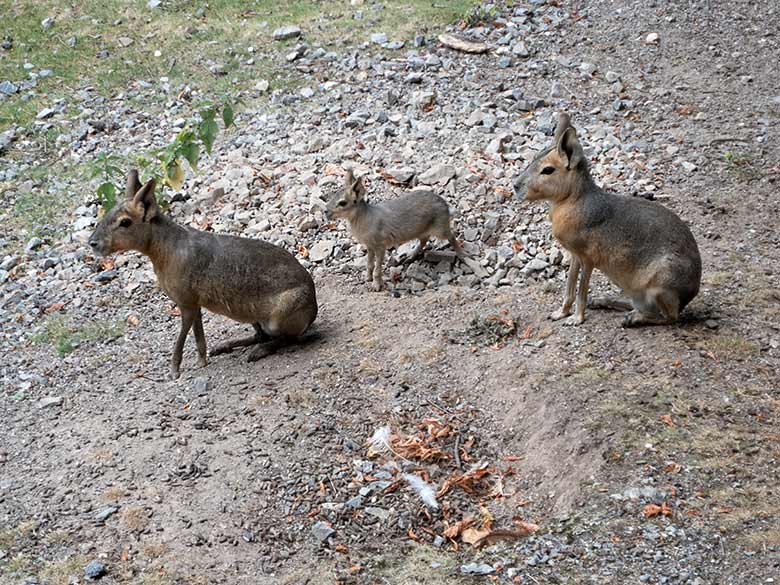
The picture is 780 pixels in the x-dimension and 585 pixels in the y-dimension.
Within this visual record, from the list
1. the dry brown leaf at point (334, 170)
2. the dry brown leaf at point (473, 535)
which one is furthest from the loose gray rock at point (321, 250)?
the dry brown leaf at point (473, 535)

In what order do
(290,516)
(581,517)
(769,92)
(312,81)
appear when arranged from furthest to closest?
(312,81)
(769,92)
(290,516)
(581,517)

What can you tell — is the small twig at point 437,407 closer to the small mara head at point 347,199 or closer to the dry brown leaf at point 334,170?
the small mara head at point 347,199

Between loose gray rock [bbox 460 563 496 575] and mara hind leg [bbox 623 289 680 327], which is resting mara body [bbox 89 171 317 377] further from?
loose gray rock [bbox 460 563 496 575]

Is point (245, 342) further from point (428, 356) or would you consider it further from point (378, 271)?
point (428, 356)

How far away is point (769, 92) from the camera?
10328 mm

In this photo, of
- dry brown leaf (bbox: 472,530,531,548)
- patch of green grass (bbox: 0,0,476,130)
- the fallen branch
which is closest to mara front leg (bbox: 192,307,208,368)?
dry brown leaf (bbox: 472,530,531,548)

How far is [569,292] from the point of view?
7.33m

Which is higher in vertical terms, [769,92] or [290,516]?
[769,92]

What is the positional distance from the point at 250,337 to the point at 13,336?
222cm

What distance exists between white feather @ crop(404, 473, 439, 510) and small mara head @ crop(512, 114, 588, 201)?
7.97 feet

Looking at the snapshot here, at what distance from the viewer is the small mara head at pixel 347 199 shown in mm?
8367

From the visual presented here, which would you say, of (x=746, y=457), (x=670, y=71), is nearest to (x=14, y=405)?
(x=746, y=457)

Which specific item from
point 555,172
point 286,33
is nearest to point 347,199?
point 555,172

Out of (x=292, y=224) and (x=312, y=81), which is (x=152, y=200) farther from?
(x=312, y=81)
